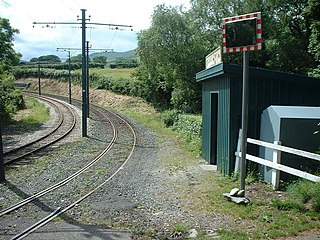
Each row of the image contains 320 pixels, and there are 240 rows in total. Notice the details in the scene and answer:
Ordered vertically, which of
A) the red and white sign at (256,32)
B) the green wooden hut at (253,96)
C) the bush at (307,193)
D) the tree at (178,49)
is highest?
the tree at (178,49)

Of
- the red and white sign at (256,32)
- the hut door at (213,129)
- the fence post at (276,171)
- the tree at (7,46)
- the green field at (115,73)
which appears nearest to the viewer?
the red and white sign at (256,32)

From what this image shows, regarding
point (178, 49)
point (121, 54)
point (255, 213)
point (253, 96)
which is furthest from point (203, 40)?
point (121, 54)

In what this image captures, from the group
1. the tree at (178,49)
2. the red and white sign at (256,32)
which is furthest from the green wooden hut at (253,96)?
the tree at (178,49)

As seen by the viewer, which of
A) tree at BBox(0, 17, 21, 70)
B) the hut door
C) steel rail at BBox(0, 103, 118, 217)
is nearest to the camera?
steel rail at BBox(0, 103, 118, 217)

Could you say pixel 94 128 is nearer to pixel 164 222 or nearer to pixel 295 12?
pixel 295 12

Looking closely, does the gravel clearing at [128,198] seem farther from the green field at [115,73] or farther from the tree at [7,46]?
the green field at [115,73]

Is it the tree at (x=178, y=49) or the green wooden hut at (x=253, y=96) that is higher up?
the tree at (x=178, y=49)

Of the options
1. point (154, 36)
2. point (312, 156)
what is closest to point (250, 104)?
point (312, 156)

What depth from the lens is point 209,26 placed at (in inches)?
1101

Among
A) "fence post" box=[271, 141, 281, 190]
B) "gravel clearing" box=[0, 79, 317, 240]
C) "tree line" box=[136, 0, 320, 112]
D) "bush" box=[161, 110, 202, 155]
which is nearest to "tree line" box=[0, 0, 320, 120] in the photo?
"tree line" box=[136, 0, 320, 112]

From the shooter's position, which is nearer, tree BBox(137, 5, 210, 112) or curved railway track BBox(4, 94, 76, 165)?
curved railway track BBox(4, 94, 76, 165)

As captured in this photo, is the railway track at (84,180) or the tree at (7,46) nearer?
the railway track at (84,180)

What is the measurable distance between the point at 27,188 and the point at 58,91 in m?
58.1

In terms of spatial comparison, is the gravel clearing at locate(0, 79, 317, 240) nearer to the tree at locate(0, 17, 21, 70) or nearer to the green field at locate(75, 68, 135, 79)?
the tree at locate(0, 17, 21, 70)
